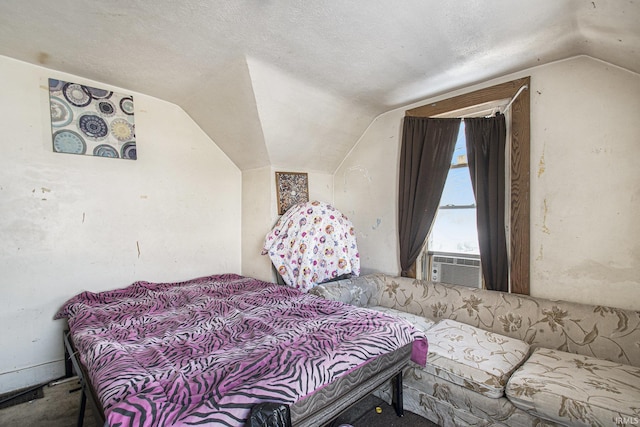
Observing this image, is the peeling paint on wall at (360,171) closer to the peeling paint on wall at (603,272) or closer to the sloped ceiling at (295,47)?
the sloped ceiling at (295,47)

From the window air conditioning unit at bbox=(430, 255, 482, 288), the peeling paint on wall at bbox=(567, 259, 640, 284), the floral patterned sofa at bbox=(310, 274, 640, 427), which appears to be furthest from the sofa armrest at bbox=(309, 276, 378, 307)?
the peeling paint on wall at bbox=(567, 259, 640, 284)

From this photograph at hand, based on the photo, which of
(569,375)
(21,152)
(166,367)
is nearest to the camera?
(166,367)

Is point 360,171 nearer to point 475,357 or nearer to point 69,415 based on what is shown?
point 475,357

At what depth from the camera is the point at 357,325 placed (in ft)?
5.14

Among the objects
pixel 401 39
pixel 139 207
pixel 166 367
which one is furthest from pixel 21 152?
pixel 401 39

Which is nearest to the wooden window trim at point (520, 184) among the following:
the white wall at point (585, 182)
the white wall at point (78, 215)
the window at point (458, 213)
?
the white wall at point (585, 182)

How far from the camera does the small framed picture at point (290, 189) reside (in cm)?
294

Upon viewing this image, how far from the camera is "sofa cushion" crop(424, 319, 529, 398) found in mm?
1515

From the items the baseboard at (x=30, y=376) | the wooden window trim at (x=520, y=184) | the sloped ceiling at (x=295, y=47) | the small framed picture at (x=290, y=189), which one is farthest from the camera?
the small framed picture at (x=290, y=189)

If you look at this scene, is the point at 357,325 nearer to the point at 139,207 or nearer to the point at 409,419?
the point at 409,419

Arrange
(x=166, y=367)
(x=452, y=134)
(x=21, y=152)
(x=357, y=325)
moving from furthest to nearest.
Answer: (x=452, y=134) < (x=21, y=152) < (x=357, y=325) < (x=166, y=367)

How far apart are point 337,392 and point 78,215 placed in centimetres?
230

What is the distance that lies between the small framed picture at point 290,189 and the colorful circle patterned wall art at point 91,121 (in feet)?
4.29

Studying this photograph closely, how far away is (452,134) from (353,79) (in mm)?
965
